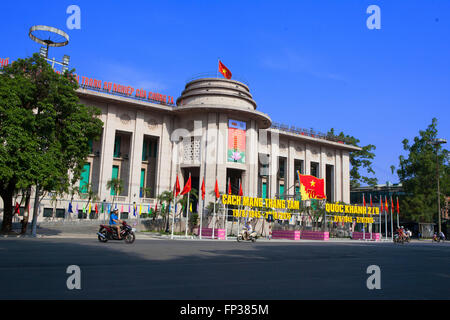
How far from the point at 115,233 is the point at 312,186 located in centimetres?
2802

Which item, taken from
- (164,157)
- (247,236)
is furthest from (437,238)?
(164,157)

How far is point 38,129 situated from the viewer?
883 inches

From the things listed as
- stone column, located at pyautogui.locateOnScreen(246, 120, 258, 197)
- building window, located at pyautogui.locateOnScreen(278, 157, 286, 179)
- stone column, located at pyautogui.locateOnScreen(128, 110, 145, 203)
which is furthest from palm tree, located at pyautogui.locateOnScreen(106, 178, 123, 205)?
building window, located at pyautogui.locateOnScreen(278, 157, 286, 179)

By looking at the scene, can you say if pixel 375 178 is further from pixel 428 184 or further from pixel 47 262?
pixel 47 262

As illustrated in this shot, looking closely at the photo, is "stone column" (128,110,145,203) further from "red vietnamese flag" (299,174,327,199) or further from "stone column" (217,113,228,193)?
"red vietnamese flag" (299,174,327,199)

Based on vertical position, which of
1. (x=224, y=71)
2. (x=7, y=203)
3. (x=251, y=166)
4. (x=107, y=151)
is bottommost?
(x=7, y=203)

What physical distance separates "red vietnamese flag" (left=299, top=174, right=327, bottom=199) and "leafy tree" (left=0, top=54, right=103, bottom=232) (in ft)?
76.6

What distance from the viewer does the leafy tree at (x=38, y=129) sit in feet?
65.9

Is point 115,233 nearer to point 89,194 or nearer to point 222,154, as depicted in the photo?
point 89,194

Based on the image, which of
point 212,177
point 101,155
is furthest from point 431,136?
point 101,155

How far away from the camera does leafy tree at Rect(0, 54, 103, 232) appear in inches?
790

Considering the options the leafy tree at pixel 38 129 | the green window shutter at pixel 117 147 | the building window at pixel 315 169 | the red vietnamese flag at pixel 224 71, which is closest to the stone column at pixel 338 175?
the building window at pixel 315 169
